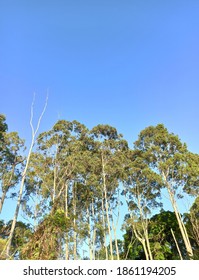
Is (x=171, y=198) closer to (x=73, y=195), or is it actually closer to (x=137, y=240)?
(x=137, y=240)

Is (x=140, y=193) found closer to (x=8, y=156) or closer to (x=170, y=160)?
(x=170, y=160)

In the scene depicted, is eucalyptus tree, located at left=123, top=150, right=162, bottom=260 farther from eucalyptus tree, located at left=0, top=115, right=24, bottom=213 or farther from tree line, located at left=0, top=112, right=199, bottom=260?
eucalyptus tree, located at left=0, top=115, right=24, bottom=213

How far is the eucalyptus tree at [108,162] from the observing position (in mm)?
18906

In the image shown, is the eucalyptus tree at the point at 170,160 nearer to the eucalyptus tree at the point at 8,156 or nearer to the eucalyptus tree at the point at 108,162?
the eucalyptus tree at the point at 108,162

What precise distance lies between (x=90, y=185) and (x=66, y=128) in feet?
15.7

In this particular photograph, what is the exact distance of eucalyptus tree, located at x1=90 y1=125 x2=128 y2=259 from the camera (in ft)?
62.0

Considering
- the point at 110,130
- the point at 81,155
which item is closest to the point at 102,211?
the point at 81,155

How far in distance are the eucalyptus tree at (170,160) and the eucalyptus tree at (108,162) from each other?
242cm

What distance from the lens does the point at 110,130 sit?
20250 mm

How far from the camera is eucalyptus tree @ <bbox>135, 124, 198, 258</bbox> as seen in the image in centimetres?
1595

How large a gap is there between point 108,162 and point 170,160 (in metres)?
4.96

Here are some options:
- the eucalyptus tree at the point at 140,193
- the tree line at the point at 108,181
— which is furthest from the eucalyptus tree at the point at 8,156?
the eucalyptus tree at the point at 140,193

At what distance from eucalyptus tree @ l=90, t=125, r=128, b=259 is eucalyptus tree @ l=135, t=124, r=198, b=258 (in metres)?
2.42

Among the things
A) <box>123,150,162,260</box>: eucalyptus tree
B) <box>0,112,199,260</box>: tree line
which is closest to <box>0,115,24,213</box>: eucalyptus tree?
<box>0,112,199,260</box>: tree line
